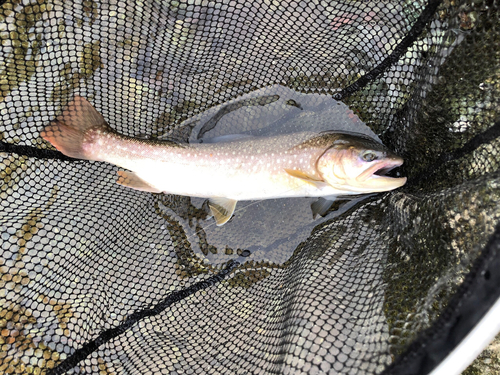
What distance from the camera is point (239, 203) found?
3.04 metres

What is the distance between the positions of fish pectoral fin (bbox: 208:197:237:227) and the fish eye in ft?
3.53

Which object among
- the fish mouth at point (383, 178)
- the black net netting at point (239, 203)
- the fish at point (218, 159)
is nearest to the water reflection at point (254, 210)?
the black net netting at point (239, 203)

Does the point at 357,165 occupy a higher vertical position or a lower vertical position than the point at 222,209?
higher

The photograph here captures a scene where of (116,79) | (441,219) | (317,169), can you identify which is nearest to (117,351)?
(317,169)

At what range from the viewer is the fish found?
2.54 m

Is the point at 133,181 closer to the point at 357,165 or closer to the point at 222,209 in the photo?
the point at 222,209

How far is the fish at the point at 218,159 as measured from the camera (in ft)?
→ 8.34

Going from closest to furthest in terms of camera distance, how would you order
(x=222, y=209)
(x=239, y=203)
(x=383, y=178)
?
(x=383, y=178)
(x=222, y=209)
(x=239, y=203)

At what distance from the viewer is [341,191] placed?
2609mm

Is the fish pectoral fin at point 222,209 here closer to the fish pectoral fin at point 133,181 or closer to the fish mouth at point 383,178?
the fish pectoral fin at point 133,181

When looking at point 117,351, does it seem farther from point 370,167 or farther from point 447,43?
point 447,43

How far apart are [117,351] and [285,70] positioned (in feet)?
8.81

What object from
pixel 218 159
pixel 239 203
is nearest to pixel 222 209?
pixel 239 203

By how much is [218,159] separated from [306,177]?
70cm
